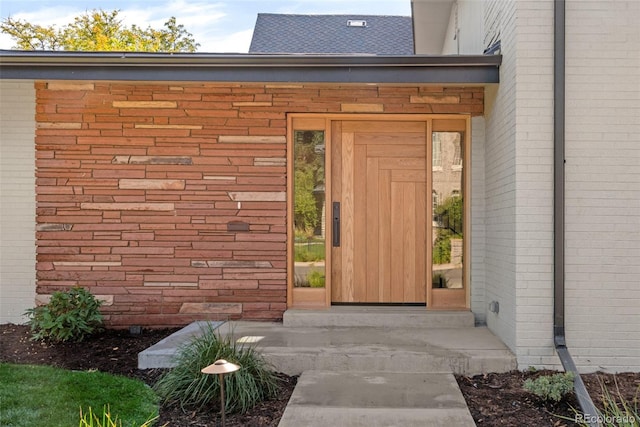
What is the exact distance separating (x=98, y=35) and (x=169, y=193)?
15.7 meters

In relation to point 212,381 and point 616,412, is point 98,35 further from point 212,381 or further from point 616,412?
point 616,412

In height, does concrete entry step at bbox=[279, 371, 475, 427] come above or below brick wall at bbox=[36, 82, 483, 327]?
below

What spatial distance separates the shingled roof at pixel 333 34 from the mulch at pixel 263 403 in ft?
26.0

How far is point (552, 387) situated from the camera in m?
3.54

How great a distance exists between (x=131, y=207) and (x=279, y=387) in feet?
9.40

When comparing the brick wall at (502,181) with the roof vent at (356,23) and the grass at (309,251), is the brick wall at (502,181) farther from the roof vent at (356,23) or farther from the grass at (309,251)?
the roof vent at (356,23)

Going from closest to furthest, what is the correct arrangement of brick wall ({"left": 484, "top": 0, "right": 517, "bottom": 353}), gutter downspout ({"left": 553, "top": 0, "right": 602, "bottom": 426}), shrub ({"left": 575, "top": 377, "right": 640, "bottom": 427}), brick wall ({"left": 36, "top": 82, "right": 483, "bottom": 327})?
shrub ({"left": 575, "top": 377, "right": 640, "bottom": 427}) < gutter downspout ({"left": 553, "top": 0, "right": 602, "bottom": 426}) < brick wall ({"left": 484, "top": 0, "right": 517, "bottom": 353}) < brick wall ({"left": 36, "top": 82, "right": 483, "bottom": 327})

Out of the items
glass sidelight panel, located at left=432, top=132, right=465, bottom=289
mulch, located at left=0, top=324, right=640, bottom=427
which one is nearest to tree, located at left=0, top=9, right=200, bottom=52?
mulch, located at left=0, top=324, right=640, bottom=427

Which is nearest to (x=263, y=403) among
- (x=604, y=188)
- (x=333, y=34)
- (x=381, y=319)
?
(x=381, y=319)

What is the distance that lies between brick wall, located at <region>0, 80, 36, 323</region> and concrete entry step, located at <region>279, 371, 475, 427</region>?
3.60 meters

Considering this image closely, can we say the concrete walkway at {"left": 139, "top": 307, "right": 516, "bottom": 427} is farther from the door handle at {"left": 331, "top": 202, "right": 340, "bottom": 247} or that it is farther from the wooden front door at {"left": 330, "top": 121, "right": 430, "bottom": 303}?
the door handle at {"left": 331, "top": 202, "right": 340, "bottom": 247}

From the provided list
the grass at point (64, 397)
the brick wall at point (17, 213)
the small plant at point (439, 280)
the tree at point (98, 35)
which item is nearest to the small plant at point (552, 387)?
the small plant at point (439, 280)

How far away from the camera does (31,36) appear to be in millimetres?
16938

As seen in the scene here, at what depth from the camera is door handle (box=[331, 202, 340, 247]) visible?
18.6 ft
